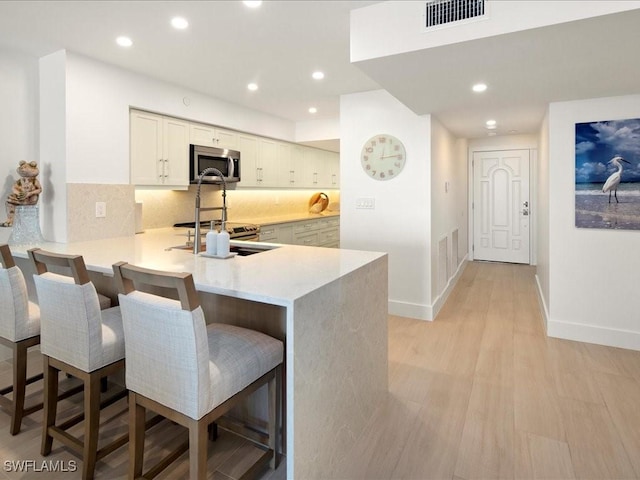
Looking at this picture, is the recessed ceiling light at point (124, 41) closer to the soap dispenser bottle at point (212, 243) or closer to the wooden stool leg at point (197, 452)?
the soap dispenser bottle at point (212, 243)

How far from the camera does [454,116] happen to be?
405 centimetres

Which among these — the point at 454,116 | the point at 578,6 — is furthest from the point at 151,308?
the point at 454,116

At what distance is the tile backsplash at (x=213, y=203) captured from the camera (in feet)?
14.5

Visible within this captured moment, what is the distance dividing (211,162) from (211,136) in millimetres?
294

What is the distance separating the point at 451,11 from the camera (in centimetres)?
212

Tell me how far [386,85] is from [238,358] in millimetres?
2245

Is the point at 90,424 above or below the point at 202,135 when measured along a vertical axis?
below

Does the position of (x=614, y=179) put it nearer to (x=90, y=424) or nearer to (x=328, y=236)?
(x=90, y=424)

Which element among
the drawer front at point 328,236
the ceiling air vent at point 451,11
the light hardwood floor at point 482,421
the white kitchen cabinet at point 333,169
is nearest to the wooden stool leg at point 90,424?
the light hardwood floor at point 482,421

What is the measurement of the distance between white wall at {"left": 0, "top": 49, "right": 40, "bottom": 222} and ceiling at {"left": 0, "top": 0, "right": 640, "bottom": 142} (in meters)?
0.15

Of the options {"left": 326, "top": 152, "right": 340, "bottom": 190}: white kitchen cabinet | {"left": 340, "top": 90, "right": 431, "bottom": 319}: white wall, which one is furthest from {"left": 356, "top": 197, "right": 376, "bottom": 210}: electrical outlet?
{"left": 326, "top": 152, "right": 340, "bottom": 190}: white kitchen cabinet

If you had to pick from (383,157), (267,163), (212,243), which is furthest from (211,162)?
(212,243)

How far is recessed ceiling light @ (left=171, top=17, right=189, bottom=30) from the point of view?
2.49 meters

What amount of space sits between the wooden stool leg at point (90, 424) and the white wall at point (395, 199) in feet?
9.87
